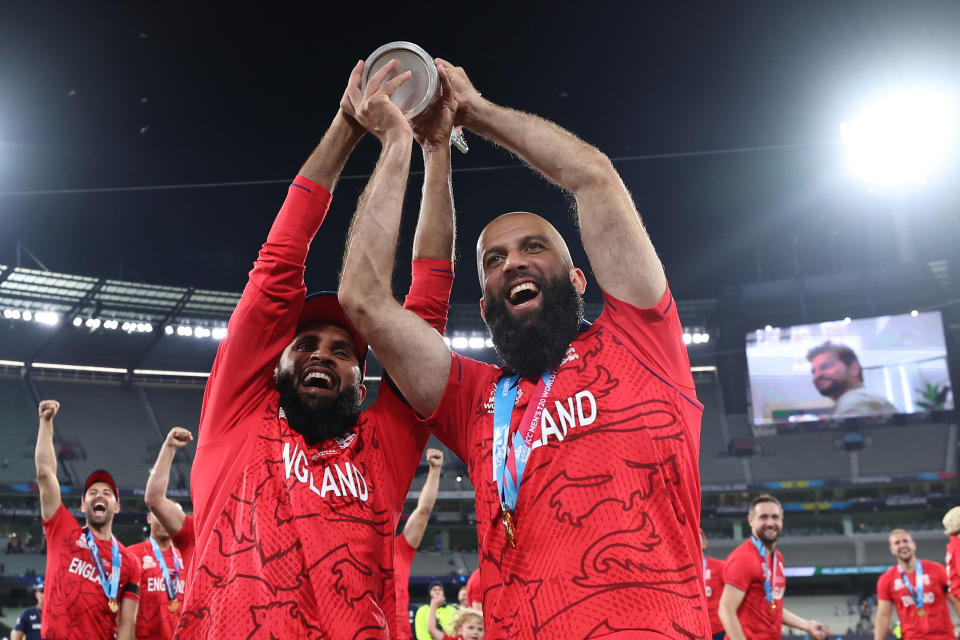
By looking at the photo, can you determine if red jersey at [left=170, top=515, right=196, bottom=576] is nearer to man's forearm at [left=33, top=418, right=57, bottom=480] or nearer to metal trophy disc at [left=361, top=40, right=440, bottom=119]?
man's forearm at [left=33, top=418, right=57, bottom=480]

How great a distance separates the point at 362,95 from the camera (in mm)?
2498

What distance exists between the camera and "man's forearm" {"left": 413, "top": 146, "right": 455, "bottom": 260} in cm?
267

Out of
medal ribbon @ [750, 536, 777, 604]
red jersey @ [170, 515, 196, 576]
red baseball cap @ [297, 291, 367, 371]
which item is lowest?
medal ribbon @ [750, 536, 777, 604]

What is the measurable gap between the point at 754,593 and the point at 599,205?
6.10m

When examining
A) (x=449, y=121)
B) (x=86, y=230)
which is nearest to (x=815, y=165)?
(x=449, y=121)

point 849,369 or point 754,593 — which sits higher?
point 849,369

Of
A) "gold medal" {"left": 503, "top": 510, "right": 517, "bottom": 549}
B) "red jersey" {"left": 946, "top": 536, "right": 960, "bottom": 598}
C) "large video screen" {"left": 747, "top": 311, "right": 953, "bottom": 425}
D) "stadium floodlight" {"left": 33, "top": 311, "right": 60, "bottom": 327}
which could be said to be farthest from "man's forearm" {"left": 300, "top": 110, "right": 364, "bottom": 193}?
"stadium floodlight" {"left": 33, "top": 311, "right": 60, "bottom": 327}

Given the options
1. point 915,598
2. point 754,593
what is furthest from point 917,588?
point 754,593

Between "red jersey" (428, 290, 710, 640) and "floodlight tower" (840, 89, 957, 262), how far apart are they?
14.9m

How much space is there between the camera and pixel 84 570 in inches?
245

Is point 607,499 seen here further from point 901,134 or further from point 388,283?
point 901,134

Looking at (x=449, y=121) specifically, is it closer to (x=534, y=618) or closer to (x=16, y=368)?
(x=534, y=618)

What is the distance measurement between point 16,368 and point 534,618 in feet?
110

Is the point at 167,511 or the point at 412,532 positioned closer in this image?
the point at 167,511
